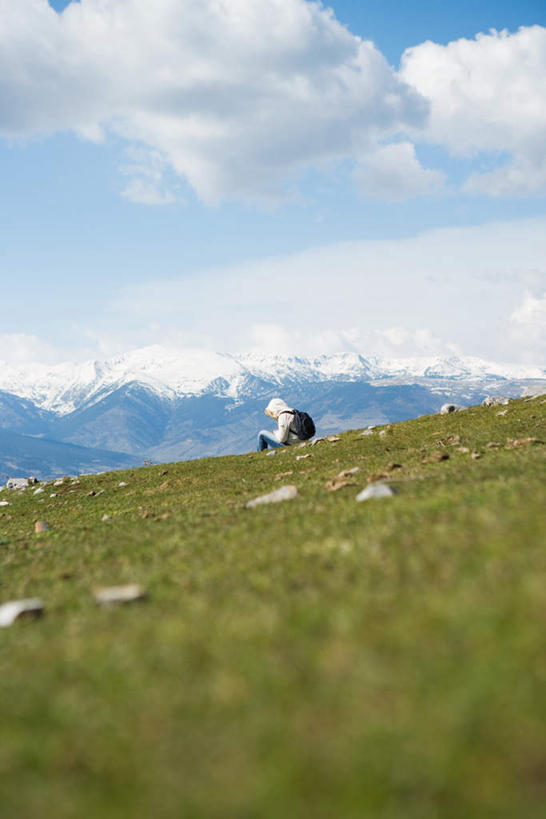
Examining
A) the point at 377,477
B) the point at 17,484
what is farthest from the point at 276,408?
the point at 377,477

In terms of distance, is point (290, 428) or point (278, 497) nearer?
point (278, 497)

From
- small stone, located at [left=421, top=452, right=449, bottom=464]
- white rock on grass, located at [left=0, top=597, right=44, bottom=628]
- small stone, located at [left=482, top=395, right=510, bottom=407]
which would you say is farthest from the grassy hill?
small stone, located at [left=482, top=395, right=510, bottom=407]

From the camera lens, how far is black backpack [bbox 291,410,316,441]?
4678 centimetres

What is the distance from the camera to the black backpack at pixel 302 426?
46781mm

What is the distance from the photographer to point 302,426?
4694 centimetres

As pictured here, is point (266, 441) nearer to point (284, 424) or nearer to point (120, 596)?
point (284, 424)

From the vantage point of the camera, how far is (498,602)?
6.73 metres

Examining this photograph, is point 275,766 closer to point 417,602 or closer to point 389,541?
point 417,602

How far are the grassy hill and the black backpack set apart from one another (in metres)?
34.2

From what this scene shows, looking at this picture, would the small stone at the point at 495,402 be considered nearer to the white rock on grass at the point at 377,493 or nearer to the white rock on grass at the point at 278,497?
the white rock on grass at the point at 278,497

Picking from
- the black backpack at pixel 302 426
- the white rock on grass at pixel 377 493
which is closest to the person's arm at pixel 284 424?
the black backpack at pixel 302 426

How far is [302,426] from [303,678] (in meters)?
41.0

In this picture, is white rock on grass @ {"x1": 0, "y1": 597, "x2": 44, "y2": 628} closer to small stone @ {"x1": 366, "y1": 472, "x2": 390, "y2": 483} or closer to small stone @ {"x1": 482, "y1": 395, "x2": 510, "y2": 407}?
small stone @ {"x1": 366, "y1": 472, "x2": 390, "y2": 483}

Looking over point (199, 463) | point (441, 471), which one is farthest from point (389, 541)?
point (199, 463)
